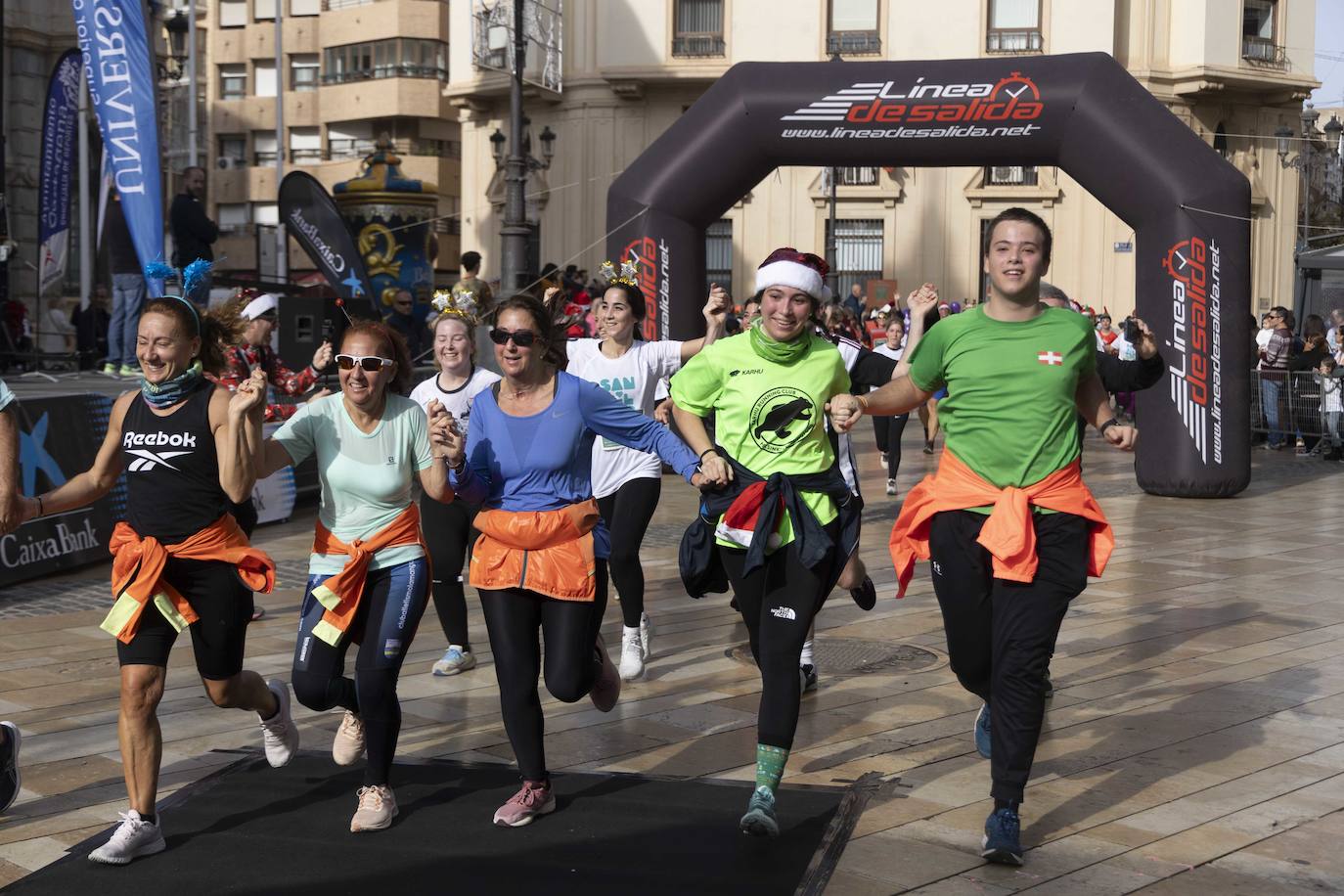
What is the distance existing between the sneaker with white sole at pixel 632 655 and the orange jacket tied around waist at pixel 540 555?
2105mm

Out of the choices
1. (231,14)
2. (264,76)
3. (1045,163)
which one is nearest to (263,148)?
(264,76)

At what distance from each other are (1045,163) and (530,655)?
11114 mm

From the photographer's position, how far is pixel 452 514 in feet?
22.7

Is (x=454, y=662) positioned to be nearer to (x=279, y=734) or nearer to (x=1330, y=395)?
(x=279, y=734)

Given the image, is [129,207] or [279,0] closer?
[129,207]

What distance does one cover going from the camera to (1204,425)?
14102 mm

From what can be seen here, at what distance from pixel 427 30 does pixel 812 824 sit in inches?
1831

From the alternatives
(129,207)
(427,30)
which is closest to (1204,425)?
(129,207)

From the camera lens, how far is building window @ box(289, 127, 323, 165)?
52884 mm

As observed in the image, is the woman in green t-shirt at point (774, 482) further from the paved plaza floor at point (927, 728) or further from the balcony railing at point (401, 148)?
the balcony railing at point (401, 148)

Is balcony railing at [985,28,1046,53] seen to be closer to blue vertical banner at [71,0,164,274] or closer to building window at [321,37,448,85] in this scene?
building window at [321,37,448,85]

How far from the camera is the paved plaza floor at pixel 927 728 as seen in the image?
474 centimetres

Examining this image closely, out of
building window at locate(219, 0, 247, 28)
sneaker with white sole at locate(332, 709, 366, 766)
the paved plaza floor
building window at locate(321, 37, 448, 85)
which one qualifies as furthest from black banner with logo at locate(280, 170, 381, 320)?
building window at locate(219, 0, 247, 28)

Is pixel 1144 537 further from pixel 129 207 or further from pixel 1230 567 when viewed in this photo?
pixel 129 207
